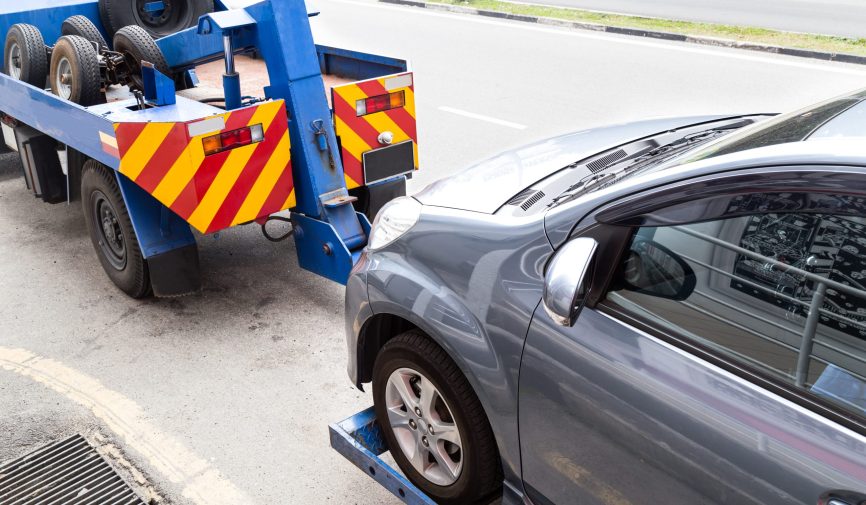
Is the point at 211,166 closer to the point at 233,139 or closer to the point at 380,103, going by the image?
the point at 233,139

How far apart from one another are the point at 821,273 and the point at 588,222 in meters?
0.65

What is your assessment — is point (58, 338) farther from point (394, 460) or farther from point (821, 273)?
point (821, 273)

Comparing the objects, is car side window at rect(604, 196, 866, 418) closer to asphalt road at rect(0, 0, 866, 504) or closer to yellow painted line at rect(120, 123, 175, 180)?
asphalt road at rect(0, 0, 866, 504)

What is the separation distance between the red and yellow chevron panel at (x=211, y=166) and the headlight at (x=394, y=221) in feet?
4.71

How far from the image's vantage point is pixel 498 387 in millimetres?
2719

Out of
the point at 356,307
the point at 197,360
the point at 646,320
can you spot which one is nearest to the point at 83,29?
the point at 197,360

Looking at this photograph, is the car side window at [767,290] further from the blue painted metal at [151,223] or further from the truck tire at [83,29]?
the truck tire at [83,29]

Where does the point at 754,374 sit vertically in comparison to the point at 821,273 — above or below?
below

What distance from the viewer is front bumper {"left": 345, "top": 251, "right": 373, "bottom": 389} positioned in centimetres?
329

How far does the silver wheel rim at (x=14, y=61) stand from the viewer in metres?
6.00

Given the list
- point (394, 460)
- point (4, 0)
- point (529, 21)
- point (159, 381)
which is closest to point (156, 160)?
point (159, 381)

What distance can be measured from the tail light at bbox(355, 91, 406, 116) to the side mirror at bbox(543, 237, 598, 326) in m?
2.83

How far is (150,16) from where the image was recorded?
6.53 metres

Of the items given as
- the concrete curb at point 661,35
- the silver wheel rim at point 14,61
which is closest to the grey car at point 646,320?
the silver wheel rim at point 14,61
